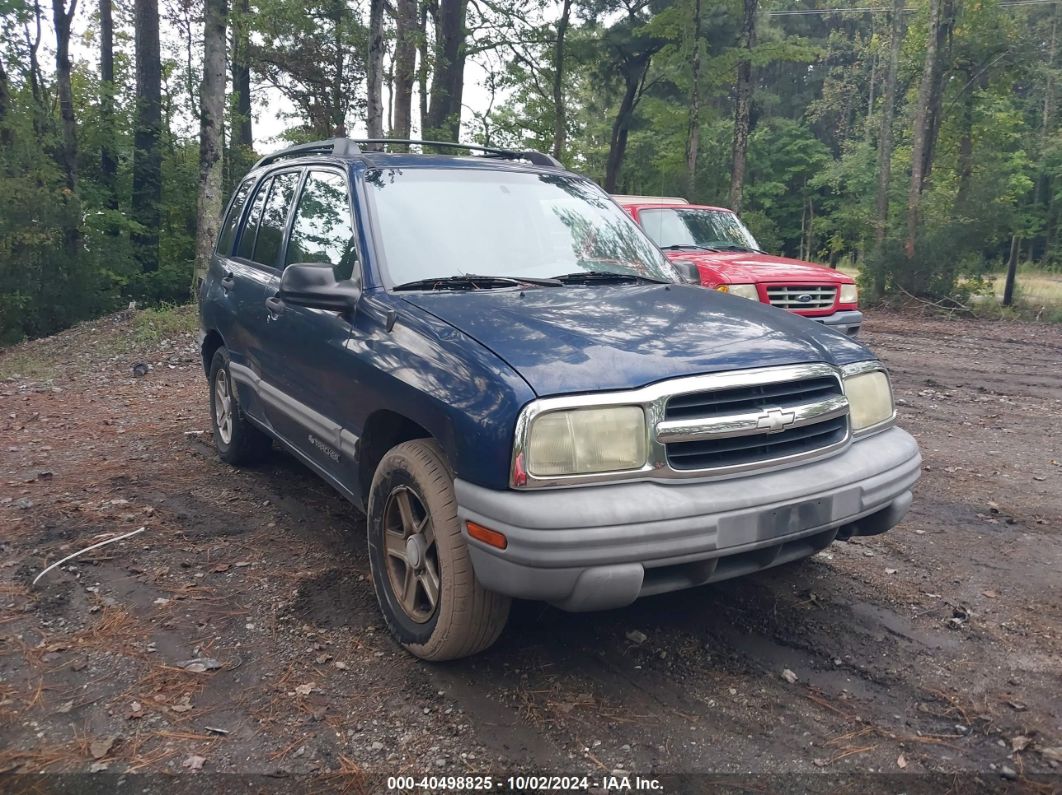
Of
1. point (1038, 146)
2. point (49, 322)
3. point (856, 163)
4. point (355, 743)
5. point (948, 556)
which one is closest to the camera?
point (355, 743)

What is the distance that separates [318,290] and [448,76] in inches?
777

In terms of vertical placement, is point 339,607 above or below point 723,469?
below

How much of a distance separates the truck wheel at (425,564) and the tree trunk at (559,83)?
20.5 m

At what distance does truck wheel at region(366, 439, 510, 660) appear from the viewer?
2895mm

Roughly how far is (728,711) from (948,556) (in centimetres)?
205

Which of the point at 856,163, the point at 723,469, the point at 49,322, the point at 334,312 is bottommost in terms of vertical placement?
the point at 49,322

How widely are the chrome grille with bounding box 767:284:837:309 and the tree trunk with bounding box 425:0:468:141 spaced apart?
1382 cm

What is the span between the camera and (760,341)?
3201 millimetres

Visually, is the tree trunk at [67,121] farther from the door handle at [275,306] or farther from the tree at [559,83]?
the door handle at [275,306]

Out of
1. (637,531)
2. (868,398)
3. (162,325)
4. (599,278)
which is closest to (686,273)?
(599,278)

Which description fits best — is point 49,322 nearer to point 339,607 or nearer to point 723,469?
point 339,607

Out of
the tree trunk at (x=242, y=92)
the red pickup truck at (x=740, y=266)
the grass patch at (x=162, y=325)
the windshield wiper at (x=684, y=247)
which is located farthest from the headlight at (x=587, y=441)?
the tree trunk at (x=242, y=92)

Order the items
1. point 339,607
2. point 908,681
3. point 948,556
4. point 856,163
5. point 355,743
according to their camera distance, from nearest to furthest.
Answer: point 355,743 → point 908,681 → point 339,607 → point 948,556 → point 856,163

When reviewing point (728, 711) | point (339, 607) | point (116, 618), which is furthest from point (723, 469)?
point (116, 618)
